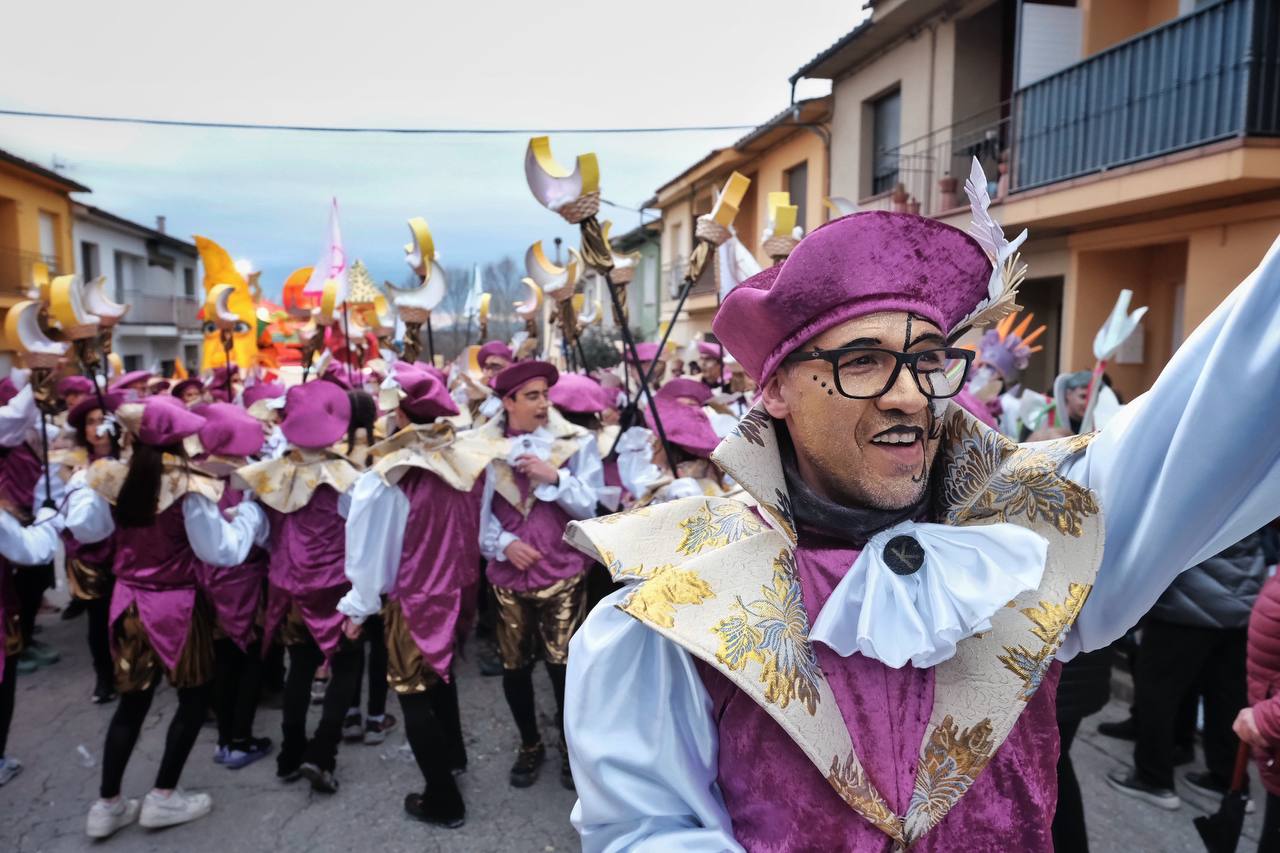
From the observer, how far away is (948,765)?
1313 millimetres

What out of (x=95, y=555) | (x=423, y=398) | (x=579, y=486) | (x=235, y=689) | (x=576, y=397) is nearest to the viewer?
(x=423, y=398)

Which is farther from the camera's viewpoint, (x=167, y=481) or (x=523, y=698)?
(x=523, y=698)

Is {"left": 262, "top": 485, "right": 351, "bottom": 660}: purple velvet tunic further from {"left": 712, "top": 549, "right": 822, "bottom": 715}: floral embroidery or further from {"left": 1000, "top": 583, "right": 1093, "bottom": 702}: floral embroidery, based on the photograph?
{"left": 1000, "top": 583, "right": 1093, "bottom": 702}: floral embroidery

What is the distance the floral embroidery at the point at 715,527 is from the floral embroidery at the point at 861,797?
0.41 metres

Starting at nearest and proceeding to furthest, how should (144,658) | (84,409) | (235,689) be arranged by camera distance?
(144,658), (235,689), (84,409)

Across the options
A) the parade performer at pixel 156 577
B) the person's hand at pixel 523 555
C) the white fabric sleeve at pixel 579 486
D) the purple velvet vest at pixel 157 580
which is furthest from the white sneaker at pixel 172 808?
the white fabric sleeve at pixel 579 486

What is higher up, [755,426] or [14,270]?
[14,270]

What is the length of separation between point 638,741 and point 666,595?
9.6 inches

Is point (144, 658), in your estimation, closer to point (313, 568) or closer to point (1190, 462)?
point (313, 568)

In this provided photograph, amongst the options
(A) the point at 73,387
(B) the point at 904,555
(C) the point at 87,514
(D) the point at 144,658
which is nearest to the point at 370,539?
(D) the point at 144,658

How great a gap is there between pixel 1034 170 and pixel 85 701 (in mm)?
10116

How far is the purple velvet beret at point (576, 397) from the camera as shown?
5258 mm

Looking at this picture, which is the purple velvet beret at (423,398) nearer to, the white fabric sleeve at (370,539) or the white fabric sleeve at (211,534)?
the white fabric sleeve at (370,539)

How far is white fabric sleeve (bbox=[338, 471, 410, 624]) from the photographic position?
12.6ft
